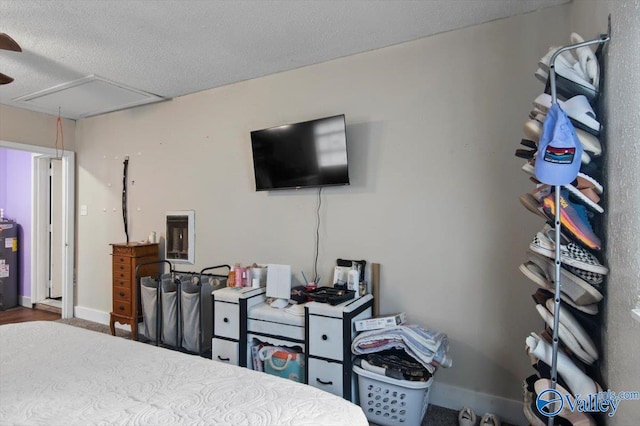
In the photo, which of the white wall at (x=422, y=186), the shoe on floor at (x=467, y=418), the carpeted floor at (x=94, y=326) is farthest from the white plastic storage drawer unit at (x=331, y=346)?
the carpeted floor at (x=94, y=326)

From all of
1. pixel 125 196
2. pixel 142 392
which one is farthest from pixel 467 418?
pixel 125 196

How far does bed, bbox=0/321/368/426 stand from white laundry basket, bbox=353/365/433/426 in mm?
1000

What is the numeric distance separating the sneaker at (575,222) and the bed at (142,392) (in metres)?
1.04

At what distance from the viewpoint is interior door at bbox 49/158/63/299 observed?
4.75m

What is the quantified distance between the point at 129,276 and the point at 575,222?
Result: 11.7 ft

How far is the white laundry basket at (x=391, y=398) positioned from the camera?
6.46 feet

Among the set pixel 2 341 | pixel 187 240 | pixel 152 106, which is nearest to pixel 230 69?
pixel 152 106

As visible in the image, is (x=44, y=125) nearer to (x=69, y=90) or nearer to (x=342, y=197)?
(x=69, y=90)

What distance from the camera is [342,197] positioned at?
8.65ft

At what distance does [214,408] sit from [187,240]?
260 centimetres

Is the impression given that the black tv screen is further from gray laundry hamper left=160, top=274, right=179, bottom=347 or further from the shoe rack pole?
the shoe rack pole

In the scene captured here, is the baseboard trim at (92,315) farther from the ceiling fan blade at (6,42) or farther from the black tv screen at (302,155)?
the ceiling fan blade at (6,42)

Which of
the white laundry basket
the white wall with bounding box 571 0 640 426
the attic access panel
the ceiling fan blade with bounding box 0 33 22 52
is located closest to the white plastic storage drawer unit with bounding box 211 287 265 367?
the white laundry basket

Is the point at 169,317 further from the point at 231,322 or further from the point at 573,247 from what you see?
the point at 573,247
